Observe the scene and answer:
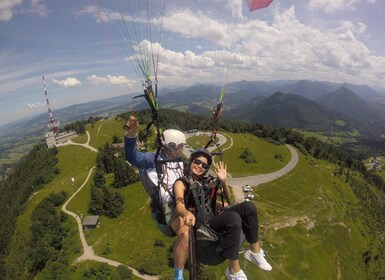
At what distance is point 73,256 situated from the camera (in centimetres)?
5025

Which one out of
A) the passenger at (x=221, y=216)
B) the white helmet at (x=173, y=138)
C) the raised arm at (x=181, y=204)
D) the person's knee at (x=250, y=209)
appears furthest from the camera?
the white helmet at (x=173, y=138)

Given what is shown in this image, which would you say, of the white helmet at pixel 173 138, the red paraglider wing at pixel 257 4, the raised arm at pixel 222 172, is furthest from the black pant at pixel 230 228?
the red paraglider wing at pixel 257 4

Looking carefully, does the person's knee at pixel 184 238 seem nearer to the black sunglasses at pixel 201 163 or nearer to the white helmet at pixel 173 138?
the black sunglasses at pixel 201 163

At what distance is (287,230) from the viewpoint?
189 feet

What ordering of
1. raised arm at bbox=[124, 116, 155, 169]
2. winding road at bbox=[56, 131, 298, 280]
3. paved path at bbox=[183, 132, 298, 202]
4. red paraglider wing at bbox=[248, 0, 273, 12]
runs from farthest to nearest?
paved path at bbox=[183, 132, 298, 202] < winding road at bbox=[56, 131, 298, 280] < red paraglider wing at bbox=[248, 0, 273, 12] < raised arm at bbox=[124, 116, 155, 169]

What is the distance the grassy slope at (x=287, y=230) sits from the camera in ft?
163

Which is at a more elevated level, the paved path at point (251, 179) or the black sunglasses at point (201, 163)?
the black sunglasses at point (201, 163)

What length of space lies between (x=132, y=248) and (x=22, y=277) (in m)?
20.2

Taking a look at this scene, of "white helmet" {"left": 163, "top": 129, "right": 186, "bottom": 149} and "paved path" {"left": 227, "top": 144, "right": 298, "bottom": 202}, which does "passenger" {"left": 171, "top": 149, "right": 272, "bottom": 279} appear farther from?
"paved path" {"left": 227, "top": 144, "right": 298, "bottom": 202}

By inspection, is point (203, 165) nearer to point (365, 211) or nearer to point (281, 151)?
point (365, 211)

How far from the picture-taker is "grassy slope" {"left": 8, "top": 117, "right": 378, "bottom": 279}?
49.6 m

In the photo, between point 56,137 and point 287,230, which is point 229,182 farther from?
point 56,137

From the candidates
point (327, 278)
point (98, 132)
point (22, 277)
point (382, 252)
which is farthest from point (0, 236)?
point (382, 252)

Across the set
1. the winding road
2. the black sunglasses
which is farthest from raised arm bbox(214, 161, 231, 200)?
the winding road
